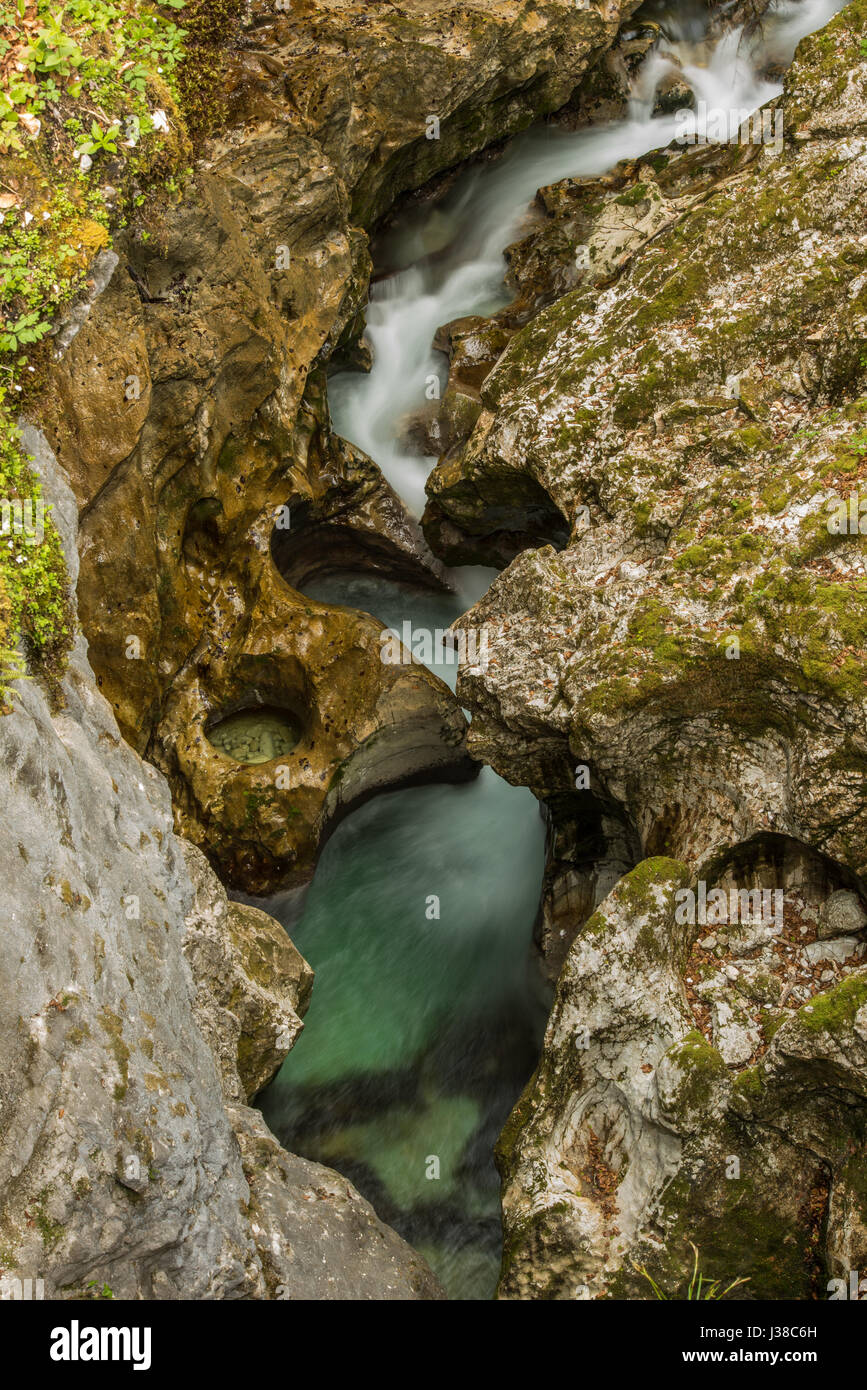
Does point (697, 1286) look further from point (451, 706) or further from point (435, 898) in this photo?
point (451, 706)

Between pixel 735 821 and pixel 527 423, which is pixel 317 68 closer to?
pixel 527 423

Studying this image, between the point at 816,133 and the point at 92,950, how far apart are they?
992 centimetres

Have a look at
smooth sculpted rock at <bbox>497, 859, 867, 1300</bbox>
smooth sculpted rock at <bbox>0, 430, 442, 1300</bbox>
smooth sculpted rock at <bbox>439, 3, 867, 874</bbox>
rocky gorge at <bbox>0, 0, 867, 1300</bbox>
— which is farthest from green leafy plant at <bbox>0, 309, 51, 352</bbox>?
smooth sculpted rock at <bbox>497, 859, 867, 1300</bbox>

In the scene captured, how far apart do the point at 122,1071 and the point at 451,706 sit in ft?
21.2

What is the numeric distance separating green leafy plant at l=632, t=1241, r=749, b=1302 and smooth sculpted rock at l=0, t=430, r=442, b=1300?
1.81 meters

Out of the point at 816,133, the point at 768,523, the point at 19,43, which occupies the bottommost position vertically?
the point at 768,523

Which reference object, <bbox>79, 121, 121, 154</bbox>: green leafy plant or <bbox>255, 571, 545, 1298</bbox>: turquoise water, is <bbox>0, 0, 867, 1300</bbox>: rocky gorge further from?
<bbox>79, 121, 121, 154</bbox>: green leafy plant

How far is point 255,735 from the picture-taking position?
1095cm

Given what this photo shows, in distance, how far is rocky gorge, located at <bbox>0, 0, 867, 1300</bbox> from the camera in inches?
243

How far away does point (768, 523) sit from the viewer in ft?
25.7

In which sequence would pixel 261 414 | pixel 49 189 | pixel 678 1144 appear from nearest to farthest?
1. pixel 49 189
2. pixel 678 1144
3. pixel 261 414

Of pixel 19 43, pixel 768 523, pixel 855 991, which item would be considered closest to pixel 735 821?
pixel 855 991

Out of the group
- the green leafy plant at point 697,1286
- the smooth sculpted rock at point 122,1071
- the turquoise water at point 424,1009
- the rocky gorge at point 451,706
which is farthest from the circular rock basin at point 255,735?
the green leafy plant at point 697,1286

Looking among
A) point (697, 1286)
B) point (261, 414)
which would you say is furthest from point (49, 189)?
point (697, 1286)
